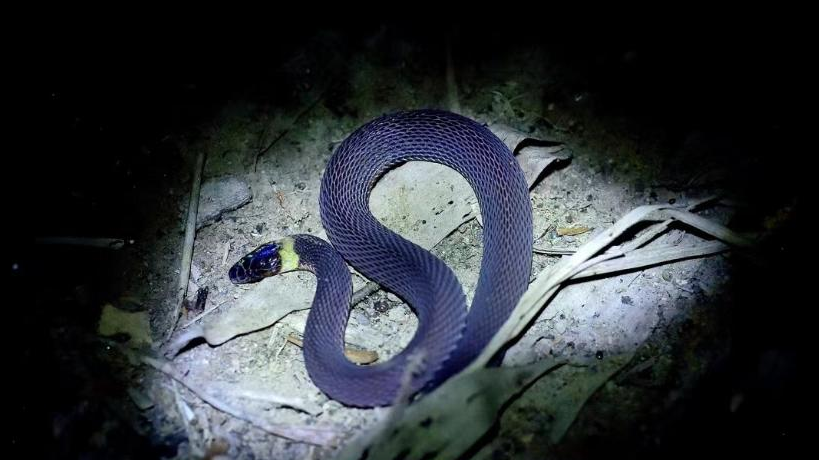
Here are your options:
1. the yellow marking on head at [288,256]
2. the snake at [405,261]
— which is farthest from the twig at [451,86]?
the yellow marking on head at [288,256]

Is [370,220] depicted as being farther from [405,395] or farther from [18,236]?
[18,236]

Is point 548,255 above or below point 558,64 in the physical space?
below

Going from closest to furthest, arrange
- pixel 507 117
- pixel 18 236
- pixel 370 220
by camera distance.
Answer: pixel 18 236 < pixel 370 220 < pixel 507 117

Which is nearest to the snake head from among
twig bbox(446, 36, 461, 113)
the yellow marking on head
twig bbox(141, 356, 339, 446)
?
the yellow marking on head

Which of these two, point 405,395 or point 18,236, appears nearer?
point 405,395

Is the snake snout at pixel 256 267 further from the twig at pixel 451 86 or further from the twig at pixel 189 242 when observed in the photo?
the twig at pixel 451 86

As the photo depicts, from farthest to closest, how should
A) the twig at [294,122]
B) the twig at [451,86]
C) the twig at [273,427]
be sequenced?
the twig at [451,86] → the twig at [294,122] → the twig at [273,427]

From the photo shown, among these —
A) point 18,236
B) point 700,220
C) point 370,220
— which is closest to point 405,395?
point 370,220
